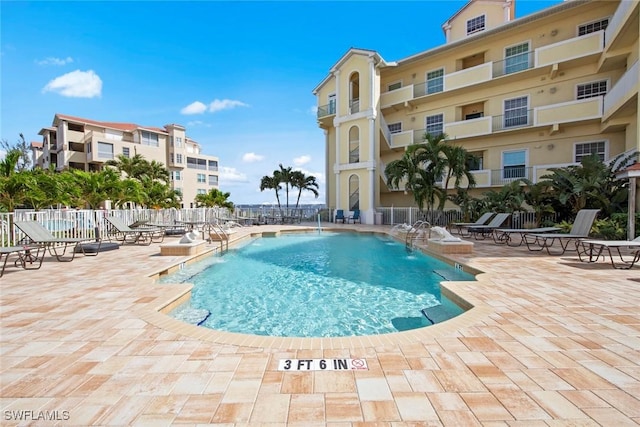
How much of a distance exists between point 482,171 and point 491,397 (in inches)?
775

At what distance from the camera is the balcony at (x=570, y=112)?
15594 mm

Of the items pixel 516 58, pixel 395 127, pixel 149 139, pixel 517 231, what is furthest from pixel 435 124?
pixel 149 139

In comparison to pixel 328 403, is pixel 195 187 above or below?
above

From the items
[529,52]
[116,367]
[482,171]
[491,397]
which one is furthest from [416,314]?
[529,52]

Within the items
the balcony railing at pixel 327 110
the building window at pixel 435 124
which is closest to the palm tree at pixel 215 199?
the balcony railing at pixel 327 110

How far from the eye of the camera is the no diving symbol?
2641 mm

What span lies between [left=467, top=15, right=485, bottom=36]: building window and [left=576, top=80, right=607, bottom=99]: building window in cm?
832

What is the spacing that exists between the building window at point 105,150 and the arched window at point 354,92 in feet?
101

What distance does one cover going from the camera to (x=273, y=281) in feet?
23.0

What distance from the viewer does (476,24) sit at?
21.9 m

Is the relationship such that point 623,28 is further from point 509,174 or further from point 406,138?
point 406,138

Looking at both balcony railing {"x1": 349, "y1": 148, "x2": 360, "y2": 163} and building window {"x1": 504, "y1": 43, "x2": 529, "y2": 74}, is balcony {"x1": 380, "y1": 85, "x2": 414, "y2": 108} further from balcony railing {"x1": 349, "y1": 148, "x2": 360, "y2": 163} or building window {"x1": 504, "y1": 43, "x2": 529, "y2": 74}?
building window {"x1": 504, "y1": 43, "x2": 529, "y2": 74}

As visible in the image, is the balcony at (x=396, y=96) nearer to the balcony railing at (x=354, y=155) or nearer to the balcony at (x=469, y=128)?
the balcony at (x=469, y=128)

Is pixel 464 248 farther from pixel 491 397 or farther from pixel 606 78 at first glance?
pixel 606 78
